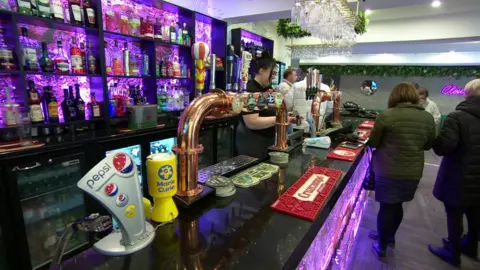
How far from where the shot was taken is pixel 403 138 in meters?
2.04

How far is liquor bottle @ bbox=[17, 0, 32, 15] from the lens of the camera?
2111mm

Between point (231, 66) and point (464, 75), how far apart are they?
30.4 ft

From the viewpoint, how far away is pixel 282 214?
41.9 inches

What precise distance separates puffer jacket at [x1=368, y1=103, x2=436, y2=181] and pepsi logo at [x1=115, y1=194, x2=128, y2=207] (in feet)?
6.62

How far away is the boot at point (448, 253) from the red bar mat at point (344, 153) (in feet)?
4.54

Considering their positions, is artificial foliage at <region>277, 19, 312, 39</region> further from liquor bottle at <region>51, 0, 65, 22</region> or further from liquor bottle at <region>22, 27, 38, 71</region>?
liquor bottle at <region>22, 27, 38, 71</region>

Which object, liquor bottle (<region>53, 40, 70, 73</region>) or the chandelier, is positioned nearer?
liquor bottle (<region>53, 40, 70, 73</region>)

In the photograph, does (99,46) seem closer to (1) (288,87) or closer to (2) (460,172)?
(1) (288,87)

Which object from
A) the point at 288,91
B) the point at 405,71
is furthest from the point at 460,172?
the point at 405,71

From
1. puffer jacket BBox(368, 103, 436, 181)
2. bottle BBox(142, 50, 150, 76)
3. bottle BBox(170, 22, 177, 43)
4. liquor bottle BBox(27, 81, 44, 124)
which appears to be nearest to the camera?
puffer jacket BBox(368, 103, 436, 181)

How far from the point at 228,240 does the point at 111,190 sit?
409 millimetres

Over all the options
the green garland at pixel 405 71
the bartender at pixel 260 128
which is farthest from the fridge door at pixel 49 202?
the green garland at pixel 405 71

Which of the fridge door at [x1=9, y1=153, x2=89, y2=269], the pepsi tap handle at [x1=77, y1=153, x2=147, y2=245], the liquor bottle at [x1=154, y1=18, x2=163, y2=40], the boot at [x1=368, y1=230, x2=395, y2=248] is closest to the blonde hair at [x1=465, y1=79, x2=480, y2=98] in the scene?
the boot at [x1=368, y1=230, x2=395, y2=248]

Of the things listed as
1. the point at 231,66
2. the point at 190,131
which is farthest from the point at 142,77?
the point at 190,131
